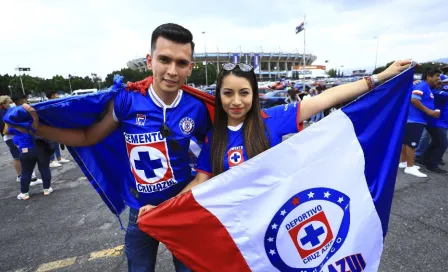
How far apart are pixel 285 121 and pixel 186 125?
67 centimetres

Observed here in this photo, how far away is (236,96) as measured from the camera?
5.37 feet

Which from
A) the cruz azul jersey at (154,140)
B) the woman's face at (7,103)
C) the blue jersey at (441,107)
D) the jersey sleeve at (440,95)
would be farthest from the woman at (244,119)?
the woman's face at (7,103)

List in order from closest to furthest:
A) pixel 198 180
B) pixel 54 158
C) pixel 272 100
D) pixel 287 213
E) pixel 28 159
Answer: pixel 287 213
pixel 198 180
pixel 28 159
pixel 54 158
pixel 272 100

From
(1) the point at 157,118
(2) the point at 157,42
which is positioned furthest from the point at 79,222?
(2) the point at 157,42

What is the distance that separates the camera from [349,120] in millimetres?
1710

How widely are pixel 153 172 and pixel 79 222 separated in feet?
9.05

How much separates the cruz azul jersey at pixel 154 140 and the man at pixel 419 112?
16.1 feet

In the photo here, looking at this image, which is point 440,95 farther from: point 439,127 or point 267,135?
point 267,135

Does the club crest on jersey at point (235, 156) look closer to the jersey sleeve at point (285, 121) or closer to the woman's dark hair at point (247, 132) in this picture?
the woman's dark hair at point (247, 132)

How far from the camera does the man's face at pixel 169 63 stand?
5.18 ft

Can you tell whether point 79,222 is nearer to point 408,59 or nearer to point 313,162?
point 313,162

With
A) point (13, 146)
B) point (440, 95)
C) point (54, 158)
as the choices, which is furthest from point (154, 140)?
point (54, 158)

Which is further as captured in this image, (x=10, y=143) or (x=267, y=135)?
(x=10, y=143)

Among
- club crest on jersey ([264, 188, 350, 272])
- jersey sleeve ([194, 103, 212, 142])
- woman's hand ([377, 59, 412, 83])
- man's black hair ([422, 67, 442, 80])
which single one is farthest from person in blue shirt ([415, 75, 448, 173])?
jersey sleeve ([194, 103, 212, 142])
